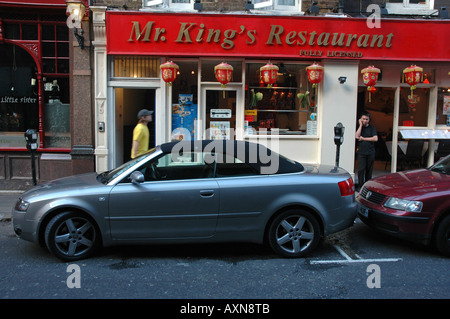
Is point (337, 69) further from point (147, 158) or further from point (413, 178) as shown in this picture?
point (147, 158)

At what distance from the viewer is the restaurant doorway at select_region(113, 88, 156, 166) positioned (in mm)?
10359

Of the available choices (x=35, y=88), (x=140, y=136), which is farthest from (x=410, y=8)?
(x=35, y=88)

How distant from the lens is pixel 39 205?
196 inches

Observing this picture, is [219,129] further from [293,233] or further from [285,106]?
[293,233]

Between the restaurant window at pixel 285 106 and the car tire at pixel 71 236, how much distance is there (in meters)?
5.93

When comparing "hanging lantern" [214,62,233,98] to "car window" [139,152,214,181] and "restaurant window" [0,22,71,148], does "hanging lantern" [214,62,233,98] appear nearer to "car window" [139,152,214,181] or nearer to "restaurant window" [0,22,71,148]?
"restaurant window" [0,22,71,148]

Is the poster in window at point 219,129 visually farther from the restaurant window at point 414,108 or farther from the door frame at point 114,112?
the restaurant window at point 414,108

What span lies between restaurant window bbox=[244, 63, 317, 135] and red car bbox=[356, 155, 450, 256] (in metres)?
4.67

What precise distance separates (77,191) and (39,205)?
49 cm

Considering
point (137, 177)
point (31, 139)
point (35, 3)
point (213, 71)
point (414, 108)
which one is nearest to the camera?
point (137, 177)

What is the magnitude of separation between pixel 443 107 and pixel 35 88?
1062 cm

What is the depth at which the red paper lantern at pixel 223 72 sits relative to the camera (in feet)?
30.9

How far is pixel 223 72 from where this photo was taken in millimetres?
9438

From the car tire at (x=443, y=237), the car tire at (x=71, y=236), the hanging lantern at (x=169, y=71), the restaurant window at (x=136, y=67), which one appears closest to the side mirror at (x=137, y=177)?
the car tire at (x=71, y=236)
